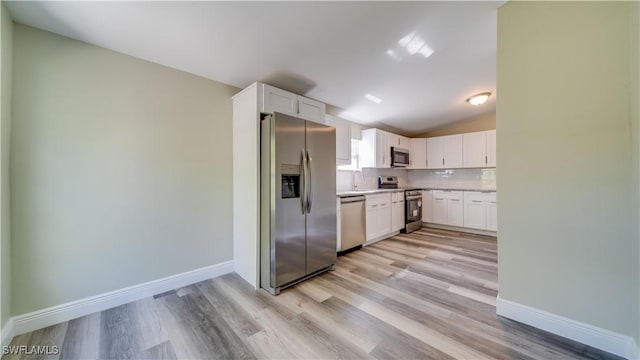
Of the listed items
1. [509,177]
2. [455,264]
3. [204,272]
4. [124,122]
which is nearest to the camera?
[509,177]

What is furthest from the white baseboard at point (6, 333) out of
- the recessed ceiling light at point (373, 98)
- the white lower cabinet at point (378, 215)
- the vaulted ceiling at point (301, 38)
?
the recessed ceiling light at point (373, 98)

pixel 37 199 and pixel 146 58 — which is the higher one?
pixel 146 58

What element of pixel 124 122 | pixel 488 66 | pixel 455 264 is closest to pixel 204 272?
pixel 124 122

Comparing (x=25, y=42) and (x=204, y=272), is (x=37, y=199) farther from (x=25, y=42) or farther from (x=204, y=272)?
(x=204, y=272)

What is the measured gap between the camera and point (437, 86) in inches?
A: 142

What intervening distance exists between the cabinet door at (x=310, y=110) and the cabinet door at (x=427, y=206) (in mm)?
3613

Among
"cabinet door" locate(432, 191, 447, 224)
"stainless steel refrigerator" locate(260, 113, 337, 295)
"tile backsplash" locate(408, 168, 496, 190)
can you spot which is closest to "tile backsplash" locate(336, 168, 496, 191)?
"tile backsplash" locate(408, 168, 496, 190)

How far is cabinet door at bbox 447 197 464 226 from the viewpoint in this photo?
16.3 ft

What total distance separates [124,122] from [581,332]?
410 centimetres

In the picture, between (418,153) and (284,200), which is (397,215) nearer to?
(418,153)

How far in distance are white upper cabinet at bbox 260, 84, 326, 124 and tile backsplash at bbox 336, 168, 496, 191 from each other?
1622 mm

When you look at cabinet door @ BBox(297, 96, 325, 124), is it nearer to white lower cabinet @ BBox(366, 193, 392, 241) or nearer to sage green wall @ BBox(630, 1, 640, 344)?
white lower cabinet @ BBox(366, 193, 392, 241)

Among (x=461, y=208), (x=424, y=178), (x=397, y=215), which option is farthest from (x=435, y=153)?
(x=397, y=215)

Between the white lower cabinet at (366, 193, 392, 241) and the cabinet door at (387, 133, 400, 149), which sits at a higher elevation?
the cabinet door at (387, 133, 400, 149)
